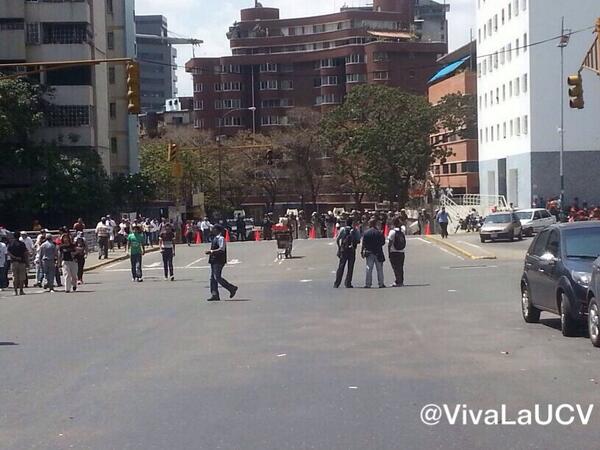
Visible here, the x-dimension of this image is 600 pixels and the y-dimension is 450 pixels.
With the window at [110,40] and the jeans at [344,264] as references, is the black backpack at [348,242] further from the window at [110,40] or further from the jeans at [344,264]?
the window at [110,40]

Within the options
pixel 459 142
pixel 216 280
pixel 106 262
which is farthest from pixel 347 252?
pixel 459 142

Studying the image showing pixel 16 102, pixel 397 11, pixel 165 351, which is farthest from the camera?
pixel 397 11

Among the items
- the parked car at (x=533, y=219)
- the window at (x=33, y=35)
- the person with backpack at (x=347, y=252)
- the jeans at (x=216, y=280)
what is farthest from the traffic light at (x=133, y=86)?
the window at (x=33, y=35)

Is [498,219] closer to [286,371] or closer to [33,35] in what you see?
[33,35]

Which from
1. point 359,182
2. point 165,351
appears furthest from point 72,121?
point 165,351

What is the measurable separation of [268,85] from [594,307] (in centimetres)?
11070

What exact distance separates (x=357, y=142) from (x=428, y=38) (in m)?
55.9

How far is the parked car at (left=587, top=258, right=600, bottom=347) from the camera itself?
45.0 ft

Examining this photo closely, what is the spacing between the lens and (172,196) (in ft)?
291

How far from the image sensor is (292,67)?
123 m

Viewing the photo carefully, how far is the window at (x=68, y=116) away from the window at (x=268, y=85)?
61.0 meters

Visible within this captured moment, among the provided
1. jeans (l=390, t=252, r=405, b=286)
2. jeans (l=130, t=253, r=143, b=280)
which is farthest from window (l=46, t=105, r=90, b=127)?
jeans (l=390, t=252, r=405, b=286)

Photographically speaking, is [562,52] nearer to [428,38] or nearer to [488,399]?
[488,399]

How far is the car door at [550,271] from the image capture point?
611 inches
